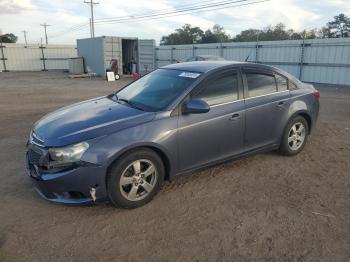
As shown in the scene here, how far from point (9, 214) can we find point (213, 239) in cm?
227

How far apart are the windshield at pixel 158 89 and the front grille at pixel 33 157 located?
4.45 feet

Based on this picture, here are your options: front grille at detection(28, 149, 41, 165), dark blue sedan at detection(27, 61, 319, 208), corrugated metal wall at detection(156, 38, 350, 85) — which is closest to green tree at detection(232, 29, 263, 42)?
corrugated metal wall at detection(156, 38, 350, 85)

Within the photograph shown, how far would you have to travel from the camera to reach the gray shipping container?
24734mm

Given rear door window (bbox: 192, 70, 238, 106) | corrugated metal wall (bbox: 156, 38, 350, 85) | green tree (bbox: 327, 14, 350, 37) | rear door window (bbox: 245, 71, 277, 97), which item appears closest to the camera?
rear door window (bbox: 192, 70, 238, 106)

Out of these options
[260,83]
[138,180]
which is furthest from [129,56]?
[138,180]

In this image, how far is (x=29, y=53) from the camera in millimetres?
34312

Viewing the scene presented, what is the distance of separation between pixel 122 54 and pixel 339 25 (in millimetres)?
40802

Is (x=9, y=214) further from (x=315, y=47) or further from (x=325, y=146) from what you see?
(x=315, y=47)

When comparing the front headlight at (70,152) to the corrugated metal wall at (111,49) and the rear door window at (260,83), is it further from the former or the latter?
the corrugated metal wall at (111,49)

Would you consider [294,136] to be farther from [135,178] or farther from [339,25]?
[339,25]

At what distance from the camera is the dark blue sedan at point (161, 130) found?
3.39m

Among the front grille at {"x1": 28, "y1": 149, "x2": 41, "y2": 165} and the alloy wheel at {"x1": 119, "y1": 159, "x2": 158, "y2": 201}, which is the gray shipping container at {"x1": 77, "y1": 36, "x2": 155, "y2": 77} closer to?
the front grille at {"x1": 28, "y1": 149, "x2": 41, "y2": 165}

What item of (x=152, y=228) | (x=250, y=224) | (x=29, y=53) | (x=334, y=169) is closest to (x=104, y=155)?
(x=152, y=228)

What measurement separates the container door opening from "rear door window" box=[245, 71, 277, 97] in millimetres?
22139
